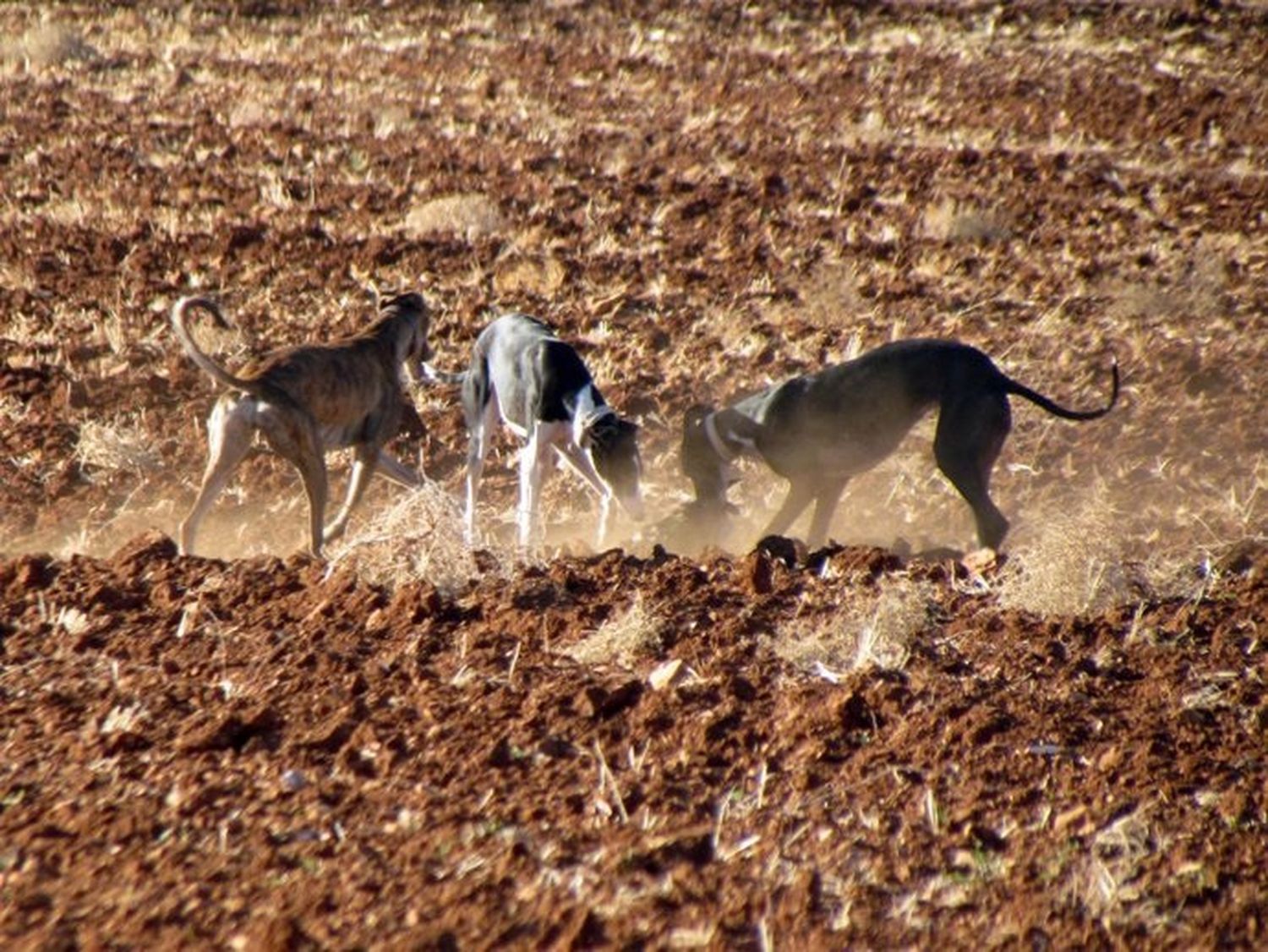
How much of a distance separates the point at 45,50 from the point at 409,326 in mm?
16509

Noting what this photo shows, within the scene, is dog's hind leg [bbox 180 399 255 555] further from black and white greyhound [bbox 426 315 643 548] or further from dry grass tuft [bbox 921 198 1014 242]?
dry grass tuft [bbox 921 198 1014 242]

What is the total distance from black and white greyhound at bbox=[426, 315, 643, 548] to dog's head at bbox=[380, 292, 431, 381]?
0.47 m

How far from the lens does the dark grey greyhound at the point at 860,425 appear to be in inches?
350

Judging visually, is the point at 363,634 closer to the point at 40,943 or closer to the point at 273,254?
the point at 40,943

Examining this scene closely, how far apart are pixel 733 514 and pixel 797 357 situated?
6.97 feet

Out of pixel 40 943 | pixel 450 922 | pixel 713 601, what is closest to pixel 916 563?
pixel 713 601

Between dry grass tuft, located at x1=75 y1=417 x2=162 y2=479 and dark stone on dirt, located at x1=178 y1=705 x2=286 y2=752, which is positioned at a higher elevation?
dark stone on dirt, located at x1=178 y1=705 x2=286 y2=752

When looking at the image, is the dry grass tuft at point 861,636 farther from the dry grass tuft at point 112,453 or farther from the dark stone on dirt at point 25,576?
the dry grass tuft at point 112,453

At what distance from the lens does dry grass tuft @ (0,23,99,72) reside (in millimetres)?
22922

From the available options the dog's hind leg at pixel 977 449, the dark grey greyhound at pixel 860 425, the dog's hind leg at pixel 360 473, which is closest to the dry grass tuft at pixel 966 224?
the dark grey greyhound at pixel 860 425

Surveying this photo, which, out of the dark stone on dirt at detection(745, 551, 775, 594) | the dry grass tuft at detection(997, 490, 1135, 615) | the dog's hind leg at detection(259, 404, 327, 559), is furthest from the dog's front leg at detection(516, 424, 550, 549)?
the dry grass tuft at detection(997, 490, 1135, 615)

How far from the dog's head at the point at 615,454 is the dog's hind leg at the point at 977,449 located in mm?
1838

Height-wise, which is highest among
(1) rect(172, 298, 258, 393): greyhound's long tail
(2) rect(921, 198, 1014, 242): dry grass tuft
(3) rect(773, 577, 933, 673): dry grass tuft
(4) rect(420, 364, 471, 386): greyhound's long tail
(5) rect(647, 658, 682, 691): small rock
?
(1) rect(172, 298, 258, 393): greyhound's long tail

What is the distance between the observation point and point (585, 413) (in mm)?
8797
